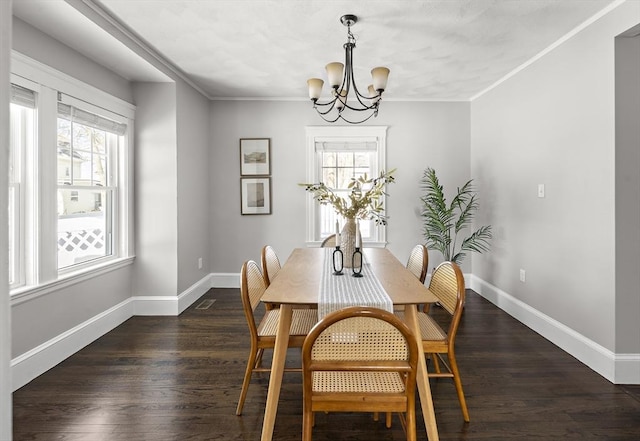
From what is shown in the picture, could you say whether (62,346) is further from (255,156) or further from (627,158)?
(627,158)

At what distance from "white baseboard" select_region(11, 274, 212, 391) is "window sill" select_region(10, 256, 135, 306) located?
36 cm

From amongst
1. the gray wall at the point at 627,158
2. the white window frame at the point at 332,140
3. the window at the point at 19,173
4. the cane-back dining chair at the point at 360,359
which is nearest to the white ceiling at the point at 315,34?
the gray wall at the point at 627,158

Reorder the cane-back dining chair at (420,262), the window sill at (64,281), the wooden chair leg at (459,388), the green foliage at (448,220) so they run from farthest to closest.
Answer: the green foliage at (448,220) < the cane-back dining chair at (420,262) < the window sill at (64,281) < the wooden chair leg at (459,388)

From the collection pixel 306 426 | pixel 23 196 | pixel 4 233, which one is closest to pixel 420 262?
pixel 306 426

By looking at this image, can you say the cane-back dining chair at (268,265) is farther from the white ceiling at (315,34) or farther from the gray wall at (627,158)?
the gray wall at (627,158)

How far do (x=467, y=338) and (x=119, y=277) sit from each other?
10.7 feet

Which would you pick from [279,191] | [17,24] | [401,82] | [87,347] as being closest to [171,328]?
[87,347]

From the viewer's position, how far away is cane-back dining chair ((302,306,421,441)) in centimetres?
133

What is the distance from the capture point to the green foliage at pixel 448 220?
4383 millimetres

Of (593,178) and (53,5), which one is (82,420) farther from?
(593,178)

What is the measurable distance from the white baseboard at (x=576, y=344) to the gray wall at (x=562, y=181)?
0.21ft

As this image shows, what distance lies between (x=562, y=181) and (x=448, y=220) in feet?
5.02

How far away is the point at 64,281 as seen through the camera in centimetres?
288

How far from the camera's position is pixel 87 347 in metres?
3.07
